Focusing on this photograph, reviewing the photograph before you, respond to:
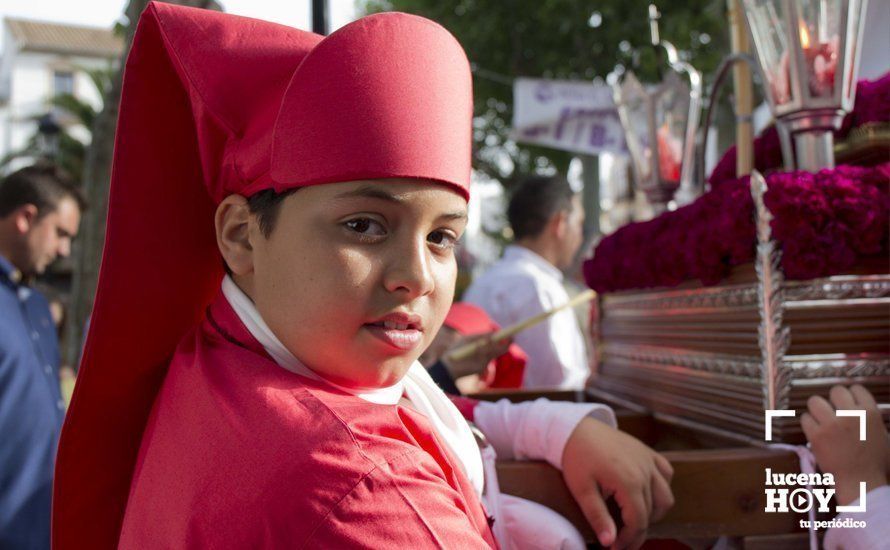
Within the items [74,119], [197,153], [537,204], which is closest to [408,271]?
[197,153]

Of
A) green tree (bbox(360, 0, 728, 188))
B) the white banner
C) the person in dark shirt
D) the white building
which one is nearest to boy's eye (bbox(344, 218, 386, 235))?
the person in dark shirt

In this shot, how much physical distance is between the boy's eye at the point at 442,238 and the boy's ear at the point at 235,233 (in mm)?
267

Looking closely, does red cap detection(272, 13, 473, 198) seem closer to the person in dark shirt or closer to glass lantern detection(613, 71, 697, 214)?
glass lantern detection(613, 71, 697, 214)

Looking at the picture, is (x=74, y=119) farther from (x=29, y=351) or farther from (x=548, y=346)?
(x=548, y=346)

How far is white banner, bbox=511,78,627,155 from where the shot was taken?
7.60 m

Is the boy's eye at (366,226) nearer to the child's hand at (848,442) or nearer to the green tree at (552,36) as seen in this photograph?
the child's hand at (848,442)

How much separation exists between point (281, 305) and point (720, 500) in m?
0.84

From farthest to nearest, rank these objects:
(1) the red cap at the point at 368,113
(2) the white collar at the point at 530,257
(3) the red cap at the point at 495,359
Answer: (2) the white collar at the point at 530,257 → (3) the red cap at the point at 495,359 → (1) the red cap at the point at 368,113

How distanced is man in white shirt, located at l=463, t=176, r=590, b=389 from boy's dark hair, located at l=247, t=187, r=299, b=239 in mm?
3258

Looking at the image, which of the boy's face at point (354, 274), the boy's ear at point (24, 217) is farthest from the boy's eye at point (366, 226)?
the boy's ear at point (24, 217)

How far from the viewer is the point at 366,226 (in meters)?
1.08

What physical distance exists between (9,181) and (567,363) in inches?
120

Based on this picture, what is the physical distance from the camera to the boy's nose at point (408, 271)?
106 centimetres

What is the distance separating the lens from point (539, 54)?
13250 millimetres
